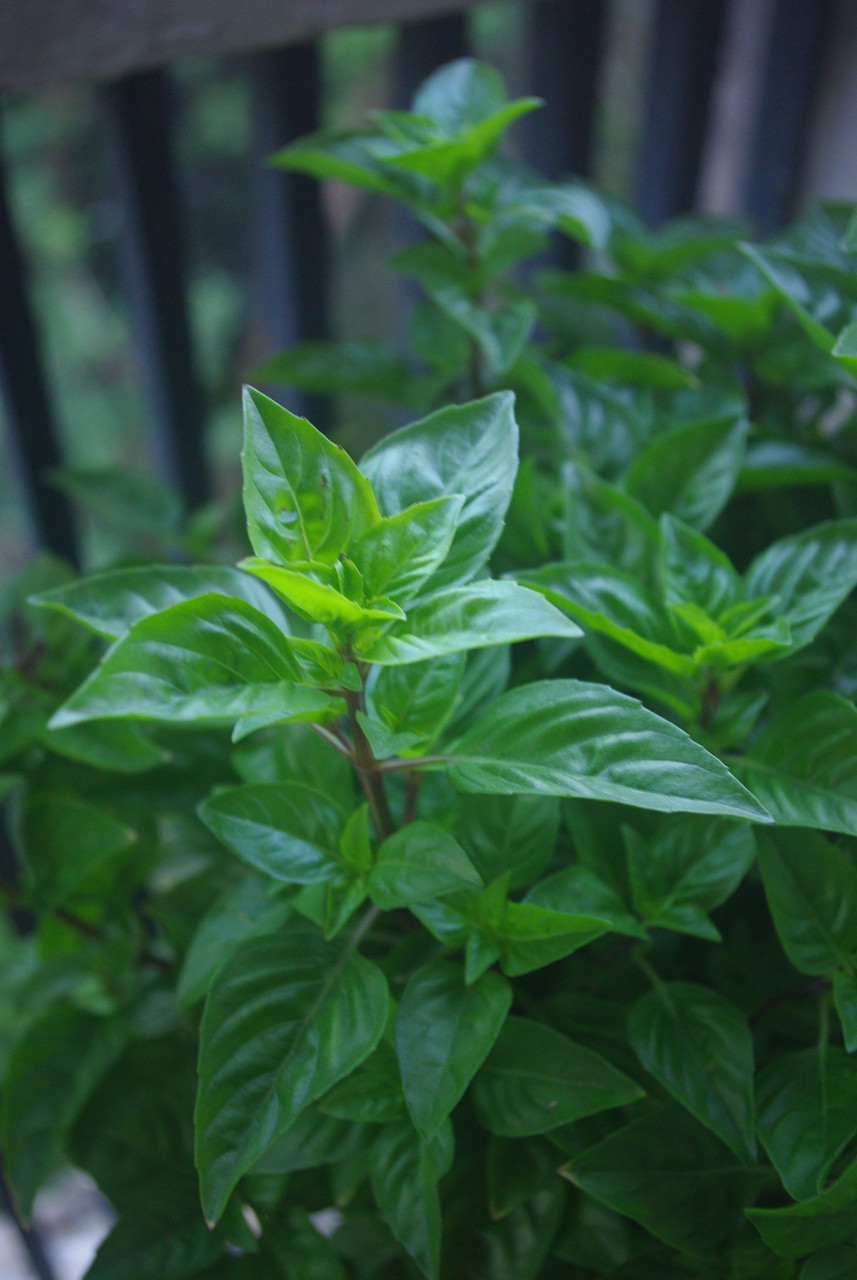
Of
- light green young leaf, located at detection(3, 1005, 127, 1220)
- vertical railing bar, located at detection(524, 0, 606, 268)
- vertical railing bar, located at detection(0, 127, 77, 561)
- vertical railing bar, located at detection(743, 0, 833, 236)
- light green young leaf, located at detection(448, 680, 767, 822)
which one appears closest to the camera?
light green young leaf, located at detection(448, 680, 767, 822)

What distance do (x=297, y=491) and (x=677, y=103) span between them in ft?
3.03

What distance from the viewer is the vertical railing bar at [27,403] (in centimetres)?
78

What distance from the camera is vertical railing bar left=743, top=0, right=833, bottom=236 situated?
1.11 metres

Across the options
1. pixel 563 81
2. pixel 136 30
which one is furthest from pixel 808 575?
pixel 563 81

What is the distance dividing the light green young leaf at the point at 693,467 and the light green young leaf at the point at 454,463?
173mm

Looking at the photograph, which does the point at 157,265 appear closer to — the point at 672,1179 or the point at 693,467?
the point at 693,467

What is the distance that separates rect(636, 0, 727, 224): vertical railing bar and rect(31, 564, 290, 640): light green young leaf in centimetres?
90

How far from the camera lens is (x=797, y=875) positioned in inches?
18.8

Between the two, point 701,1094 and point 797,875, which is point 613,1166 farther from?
point 797,875

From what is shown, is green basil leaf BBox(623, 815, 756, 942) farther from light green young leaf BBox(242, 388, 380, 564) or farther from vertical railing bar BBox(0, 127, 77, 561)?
vertical railing bar BBox(0, 127, 77, 561)

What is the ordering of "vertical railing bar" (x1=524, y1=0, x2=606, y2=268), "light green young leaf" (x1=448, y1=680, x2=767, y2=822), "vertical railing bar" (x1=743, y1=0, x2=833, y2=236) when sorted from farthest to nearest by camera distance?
"vertical railing bar" (x1=743, y1=0, x2=833, y2=236) → "vertical railing bar" (x1=524, y1=0, x2=606, y2=268) → "light green young leaf" (x1=448, y1=680, x2=767, y2=822)

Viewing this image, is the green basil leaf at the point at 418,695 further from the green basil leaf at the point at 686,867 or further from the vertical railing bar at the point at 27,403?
the vertical railing bar at the point at 27,403

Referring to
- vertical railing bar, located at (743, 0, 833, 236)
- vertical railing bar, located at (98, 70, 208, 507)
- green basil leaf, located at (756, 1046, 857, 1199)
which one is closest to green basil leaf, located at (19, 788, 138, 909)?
green basil leaf, located at (756, 1046, 857, 1199)

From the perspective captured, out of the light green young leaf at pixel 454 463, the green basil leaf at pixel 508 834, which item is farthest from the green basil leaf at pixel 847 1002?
the light green young leaf at pixel 454 463
